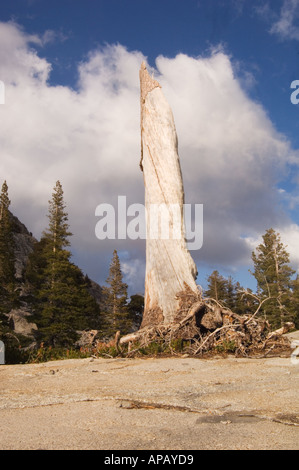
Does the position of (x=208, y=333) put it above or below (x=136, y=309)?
above

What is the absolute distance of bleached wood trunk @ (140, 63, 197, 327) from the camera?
35.0 ft

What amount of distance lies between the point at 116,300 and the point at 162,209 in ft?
96.4

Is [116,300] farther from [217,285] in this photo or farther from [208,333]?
[208,333]

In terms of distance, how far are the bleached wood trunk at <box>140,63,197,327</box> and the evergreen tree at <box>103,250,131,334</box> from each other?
2625 cm

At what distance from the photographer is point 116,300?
39.5 m

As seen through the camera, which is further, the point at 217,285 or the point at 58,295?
the point at 217,285

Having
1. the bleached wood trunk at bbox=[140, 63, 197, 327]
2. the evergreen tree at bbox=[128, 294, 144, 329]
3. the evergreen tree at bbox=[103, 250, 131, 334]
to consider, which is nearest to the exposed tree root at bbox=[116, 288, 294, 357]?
the bleached wood trunk at bbox=[140, 63, 197, 327]

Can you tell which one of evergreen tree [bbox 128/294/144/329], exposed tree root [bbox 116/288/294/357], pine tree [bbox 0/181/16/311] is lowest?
evergreen tree [bbox 128/294/144/329]

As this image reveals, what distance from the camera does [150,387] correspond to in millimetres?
5098

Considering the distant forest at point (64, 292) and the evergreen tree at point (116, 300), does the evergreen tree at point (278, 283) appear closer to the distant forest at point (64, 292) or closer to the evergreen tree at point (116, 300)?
the distant forest at point (64, 292)

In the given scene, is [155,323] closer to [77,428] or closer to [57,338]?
[77,428]

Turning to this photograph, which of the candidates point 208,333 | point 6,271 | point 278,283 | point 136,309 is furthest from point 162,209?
point 136,309

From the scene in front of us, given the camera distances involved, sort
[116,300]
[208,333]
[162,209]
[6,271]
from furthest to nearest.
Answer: [116,300], [6,271], [162,209], [208,333]

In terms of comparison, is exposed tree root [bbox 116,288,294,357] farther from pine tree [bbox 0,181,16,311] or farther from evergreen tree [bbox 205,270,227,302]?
evergreen tree [bbox 205,270,227,302]
